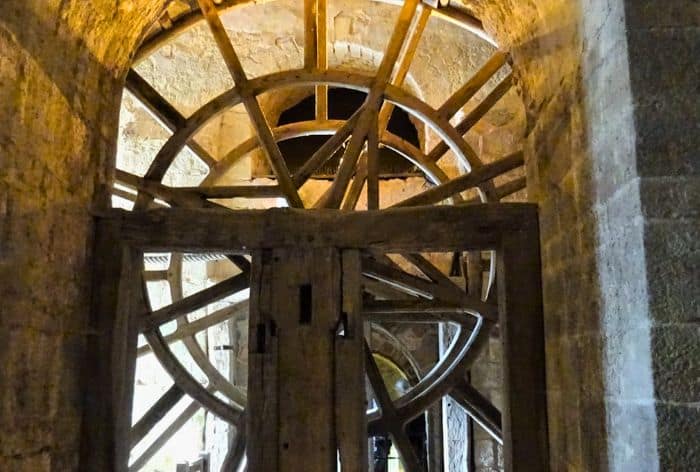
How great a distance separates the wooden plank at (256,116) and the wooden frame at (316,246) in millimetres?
848

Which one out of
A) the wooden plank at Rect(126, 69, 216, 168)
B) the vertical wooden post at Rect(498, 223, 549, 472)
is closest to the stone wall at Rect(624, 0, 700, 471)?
the vertical wooden post at Rect(498, 223, 549, 472)

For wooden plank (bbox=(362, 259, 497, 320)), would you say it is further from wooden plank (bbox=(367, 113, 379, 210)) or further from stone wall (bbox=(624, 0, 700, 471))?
stone wall (bbox=(624, 0, 700, 471))

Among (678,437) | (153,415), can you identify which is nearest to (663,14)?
(678,437)

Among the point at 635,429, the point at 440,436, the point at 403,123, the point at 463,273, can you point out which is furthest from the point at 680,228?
the point at 403,123

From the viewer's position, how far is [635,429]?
5.30 ft

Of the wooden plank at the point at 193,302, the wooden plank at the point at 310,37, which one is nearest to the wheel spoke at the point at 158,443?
the wooden plank at the point at 193,302

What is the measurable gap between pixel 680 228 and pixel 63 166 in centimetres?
200

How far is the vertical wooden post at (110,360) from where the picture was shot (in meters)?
2.49

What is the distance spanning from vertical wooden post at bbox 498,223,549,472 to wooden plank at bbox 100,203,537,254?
0.55 ft

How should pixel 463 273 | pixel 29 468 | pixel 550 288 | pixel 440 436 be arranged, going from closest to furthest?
pixel 29 468 < pixel 550 288 < pixel 463 273 < pixel 440 436

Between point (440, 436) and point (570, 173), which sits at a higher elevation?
point (570, 173)

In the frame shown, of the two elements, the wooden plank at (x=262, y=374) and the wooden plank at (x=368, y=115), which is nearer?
the wooden plank at (x=262, y=374)

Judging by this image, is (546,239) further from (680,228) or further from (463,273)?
(463,273)

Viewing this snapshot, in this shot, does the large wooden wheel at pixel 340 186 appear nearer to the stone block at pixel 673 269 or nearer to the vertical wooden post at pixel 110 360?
the vertical wooden post at pixel 110 360
